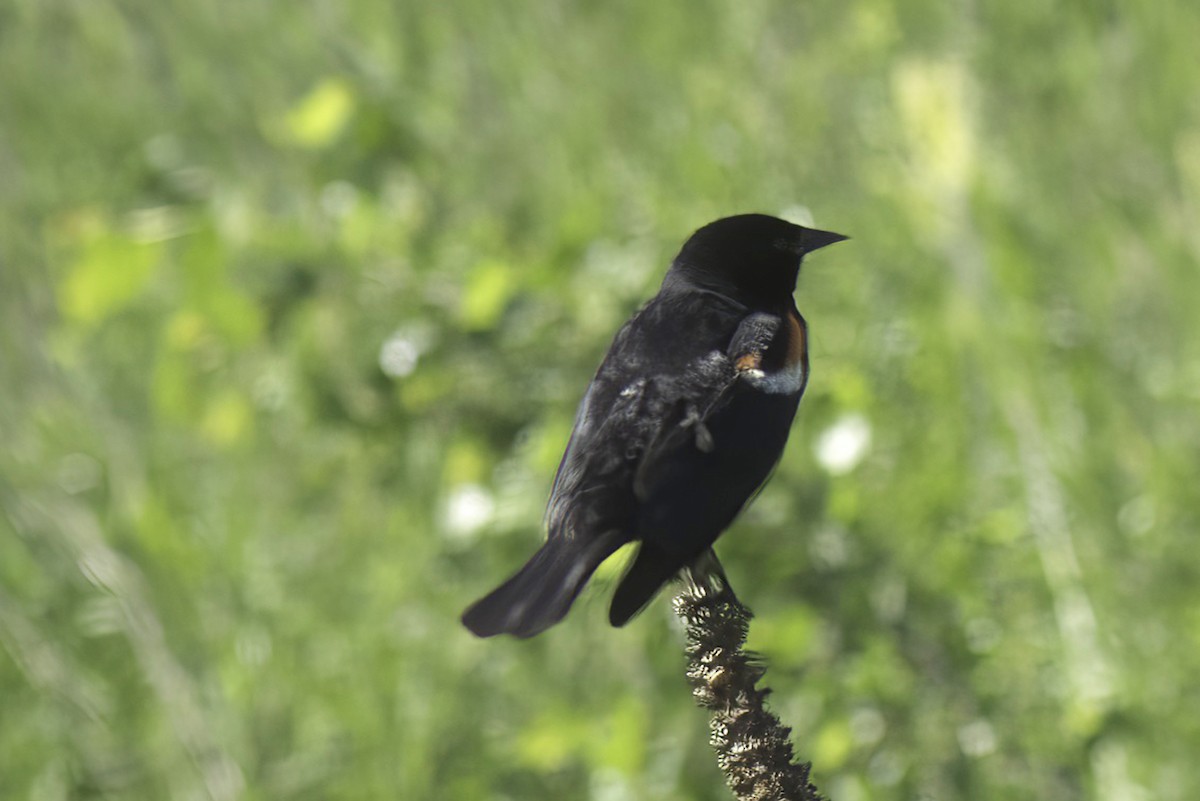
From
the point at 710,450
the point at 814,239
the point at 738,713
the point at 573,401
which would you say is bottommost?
the point at 738,713

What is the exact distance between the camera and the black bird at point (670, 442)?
3.91 ft

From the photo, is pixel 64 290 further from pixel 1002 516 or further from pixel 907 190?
pixel 1002 516

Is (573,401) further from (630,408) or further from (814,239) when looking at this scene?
(630,408)

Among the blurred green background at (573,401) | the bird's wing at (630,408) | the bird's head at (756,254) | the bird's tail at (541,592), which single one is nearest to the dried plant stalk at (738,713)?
the bird's tail at (541,592)

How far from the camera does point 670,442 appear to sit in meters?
1.21

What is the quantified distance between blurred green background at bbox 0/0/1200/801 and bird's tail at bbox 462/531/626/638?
1.07 metres

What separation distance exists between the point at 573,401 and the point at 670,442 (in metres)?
1.12

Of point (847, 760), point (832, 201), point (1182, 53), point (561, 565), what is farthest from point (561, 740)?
point (1182, 53)

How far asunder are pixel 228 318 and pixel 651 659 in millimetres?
962

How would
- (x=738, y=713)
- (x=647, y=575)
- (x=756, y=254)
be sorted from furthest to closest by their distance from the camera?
(x=756, y=254)
(x=647, y=575)
(x=738, y=713)

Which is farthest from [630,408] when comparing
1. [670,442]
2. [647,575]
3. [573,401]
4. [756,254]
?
[573,401]

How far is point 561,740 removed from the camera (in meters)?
2.33

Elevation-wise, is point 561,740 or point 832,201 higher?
point 832,201

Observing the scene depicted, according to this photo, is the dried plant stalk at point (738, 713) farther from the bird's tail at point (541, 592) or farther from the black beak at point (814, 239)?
the black beak at point (814, 239)
